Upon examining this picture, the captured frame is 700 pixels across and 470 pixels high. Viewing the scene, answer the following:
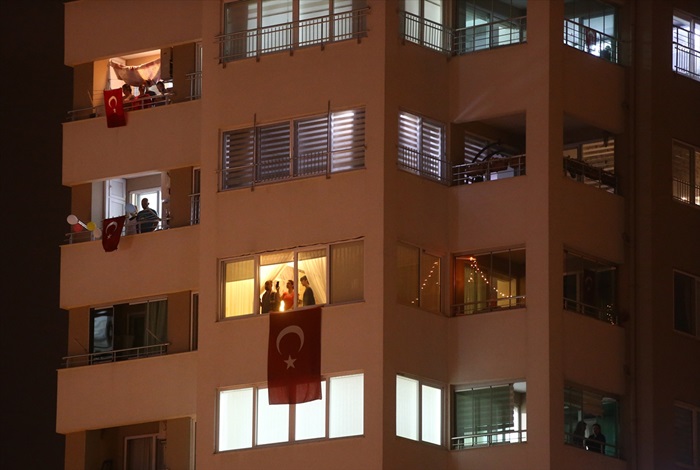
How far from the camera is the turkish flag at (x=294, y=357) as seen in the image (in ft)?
143

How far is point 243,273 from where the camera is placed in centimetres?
4569

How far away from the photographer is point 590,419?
45000 mm

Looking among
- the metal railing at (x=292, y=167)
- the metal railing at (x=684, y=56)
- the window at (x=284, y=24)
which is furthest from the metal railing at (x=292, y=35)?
the metal railing at (x=684, y=56)

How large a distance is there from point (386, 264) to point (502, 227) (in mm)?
3251

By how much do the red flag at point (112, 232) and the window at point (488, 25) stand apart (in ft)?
31.9

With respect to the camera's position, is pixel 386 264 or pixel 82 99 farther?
pixel 82 99

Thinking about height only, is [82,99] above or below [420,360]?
above

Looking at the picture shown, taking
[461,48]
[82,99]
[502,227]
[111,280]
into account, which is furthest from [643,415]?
[82,99]

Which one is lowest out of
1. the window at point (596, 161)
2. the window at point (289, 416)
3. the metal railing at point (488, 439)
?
the metal railing at point (488, 439)

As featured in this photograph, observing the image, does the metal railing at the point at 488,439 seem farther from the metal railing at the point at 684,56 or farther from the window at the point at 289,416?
the metal railing at the point at 684,56

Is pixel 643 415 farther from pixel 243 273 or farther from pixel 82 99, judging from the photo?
pixel 82 99

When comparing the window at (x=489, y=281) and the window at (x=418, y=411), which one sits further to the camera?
the window at (x=489, y=281)

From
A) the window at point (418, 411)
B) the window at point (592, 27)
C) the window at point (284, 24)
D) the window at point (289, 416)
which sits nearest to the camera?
the window at point (289, 416)

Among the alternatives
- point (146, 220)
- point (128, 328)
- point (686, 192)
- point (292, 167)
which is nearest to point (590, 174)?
point (686, 192)
